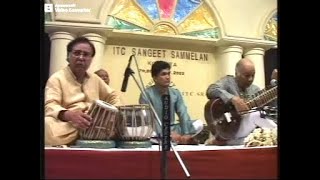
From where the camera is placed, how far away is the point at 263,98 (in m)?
2.04

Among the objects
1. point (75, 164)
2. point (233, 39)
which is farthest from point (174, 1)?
point (75, 164)

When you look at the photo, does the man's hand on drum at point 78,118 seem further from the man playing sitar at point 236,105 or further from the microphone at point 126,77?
the man playing sitar at point 236,105

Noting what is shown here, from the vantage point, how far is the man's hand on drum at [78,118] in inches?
74.9

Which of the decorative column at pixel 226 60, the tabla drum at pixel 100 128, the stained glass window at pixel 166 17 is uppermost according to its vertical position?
the stained glass window at pixel 166 17

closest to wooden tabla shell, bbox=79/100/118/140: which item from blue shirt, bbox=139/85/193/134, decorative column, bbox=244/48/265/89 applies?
blue shirt, bbox=139/85/193/134

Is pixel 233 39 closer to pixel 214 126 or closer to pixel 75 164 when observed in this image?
pixel 214 126

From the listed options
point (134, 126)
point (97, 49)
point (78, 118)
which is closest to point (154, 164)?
point (134, 126)

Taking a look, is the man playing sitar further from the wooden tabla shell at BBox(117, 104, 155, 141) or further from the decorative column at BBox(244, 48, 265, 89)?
the wooden tabla shell at BBox(117, 104, 155, 141)

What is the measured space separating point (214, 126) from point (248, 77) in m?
0.23

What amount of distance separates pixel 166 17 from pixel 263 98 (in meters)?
0.47

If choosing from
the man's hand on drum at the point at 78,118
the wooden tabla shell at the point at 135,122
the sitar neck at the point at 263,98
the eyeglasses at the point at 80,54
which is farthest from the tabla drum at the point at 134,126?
the sitar neck at the point at 263,98

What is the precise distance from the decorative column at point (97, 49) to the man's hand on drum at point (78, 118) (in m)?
0.16

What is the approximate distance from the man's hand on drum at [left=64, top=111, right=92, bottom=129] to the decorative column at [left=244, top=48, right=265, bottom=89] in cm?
64

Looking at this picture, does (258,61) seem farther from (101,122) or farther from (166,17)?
(101,122)
